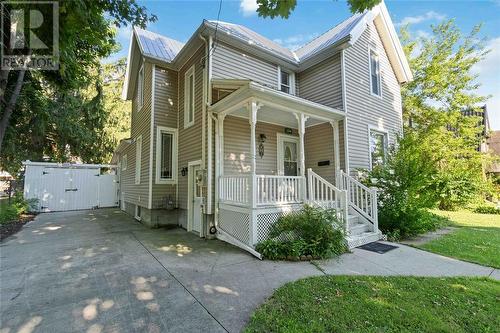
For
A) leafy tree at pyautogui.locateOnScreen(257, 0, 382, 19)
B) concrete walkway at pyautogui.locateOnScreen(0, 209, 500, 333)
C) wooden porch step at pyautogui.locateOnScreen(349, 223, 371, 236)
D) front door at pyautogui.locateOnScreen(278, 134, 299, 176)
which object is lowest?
concrete walkway at pyautogui.locateOnScreen(0, 209, 500, 333)

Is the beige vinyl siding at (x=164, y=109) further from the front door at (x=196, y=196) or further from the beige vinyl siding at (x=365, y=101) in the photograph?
the beige vinyl siding at (x=365, y=101)

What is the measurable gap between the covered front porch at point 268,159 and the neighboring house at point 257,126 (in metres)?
0.03

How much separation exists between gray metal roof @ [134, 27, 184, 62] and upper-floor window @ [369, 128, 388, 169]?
27.1 feet

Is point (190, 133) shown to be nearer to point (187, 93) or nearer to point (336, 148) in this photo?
point (187, 93)

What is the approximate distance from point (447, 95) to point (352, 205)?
11.2 meters

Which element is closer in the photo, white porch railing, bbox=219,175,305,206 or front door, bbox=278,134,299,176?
white porch railing, bbox=219,175,305,206

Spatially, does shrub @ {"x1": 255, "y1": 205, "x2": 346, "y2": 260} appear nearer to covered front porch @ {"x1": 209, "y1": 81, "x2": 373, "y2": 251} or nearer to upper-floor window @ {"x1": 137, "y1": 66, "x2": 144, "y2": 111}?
covered front porch @ {"x1": 209, "y1": 81, "x2": 373, "y2": 251}

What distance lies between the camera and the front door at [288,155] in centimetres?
891

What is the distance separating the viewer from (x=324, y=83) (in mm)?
9031

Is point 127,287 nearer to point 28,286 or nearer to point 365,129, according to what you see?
point 28,286

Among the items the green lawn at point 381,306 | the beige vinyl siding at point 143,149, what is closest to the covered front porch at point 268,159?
the green lawn at point 381,306

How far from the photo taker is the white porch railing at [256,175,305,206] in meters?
6.18

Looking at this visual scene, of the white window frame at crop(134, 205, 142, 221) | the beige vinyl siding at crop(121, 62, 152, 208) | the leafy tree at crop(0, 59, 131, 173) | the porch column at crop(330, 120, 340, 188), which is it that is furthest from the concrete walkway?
the leafy tree at crop(0, 59, 131, 173)

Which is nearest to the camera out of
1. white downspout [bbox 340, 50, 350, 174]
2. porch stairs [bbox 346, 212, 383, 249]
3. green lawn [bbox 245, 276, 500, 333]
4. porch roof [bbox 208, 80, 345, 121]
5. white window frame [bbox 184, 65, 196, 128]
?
green lawn [bbox 245, 276, 500, 333]
